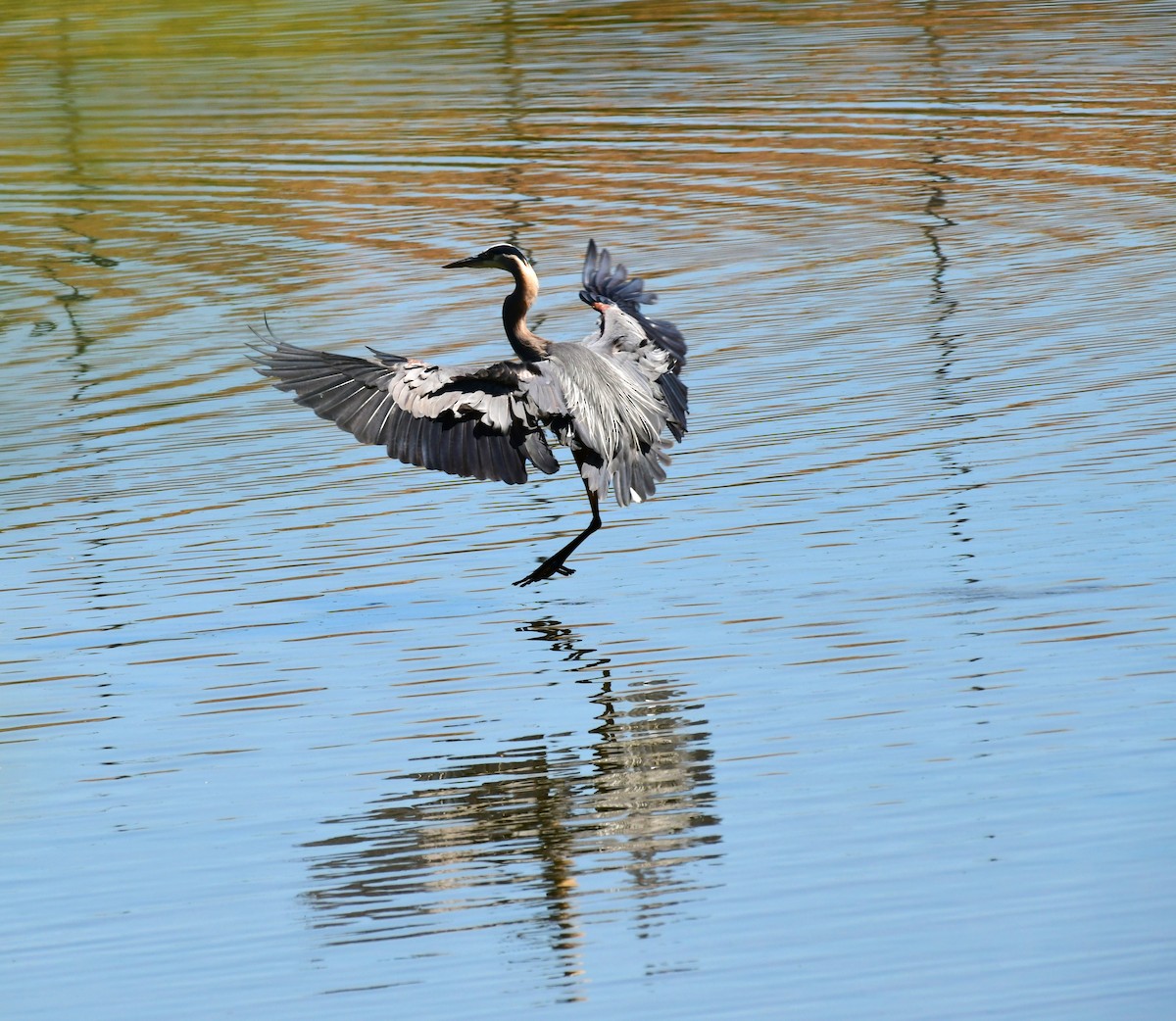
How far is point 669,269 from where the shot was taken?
13938 mm

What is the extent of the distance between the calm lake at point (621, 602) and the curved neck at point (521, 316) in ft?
2.50

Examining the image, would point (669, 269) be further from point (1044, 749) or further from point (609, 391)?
point (1044, 749)

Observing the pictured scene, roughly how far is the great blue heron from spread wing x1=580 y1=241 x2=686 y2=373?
676mm

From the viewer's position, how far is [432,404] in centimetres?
844

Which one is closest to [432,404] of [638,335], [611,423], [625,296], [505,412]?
[505,412]

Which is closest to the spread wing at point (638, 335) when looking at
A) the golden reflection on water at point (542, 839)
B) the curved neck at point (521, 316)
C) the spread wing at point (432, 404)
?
the curved neck at point (521, 316)

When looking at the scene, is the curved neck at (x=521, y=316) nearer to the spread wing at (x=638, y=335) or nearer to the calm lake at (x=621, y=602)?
the spread wing at (x=638, y=335)

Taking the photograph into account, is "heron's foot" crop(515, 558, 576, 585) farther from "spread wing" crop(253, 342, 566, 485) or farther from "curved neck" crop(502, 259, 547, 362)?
"curved neck" crop(502, 259, 547, 362)

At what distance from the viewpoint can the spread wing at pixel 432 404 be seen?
841 cm

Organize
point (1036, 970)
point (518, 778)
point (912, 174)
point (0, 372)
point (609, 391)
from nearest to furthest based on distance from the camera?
1. point (1036, 970)
2. point (518, 778)
3. point (609, 391)
4. point (0, 372)
5. point (912, 174)

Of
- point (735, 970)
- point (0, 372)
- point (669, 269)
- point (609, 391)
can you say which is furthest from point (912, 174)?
point (735, 970)

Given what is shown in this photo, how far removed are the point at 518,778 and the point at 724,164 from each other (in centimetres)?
1118

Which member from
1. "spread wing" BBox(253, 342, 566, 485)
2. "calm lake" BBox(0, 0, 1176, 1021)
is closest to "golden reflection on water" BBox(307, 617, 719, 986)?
"calm lake" BBox(0, 0, 1176, 1021)

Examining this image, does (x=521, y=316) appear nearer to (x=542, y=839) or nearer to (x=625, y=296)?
(x=625, y=296)
